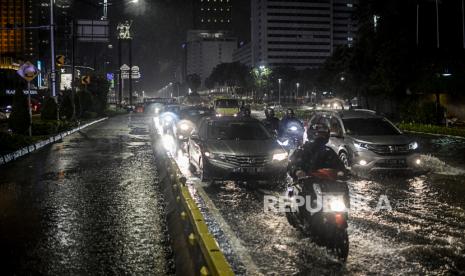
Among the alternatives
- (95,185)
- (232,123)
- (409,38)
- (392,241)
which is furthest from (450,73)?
(392,241)

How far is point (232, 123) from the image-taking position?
14.3 m

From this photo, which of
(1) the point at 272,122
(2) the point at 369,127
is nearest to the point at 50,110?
(1) the point at 272,122

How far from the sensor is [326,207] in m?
6.82

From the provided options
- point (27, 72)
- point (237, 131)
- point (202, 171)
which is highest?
point (27, 72)

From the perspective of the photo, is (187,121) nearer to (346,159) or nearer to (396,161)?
(346,159)

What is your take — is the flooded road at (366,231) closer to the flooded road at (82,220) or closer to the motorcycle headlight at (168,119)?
the flooded road at (82,220)

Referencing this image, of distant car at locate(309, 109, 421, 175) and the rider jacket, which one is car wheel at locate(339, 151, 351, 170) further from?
the rider jacket

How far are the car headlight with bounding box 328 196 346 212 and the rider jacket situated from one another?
1.62 ft

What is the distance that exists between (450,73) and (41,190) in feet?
95.2

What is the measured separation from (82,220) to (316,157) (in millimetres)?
4080

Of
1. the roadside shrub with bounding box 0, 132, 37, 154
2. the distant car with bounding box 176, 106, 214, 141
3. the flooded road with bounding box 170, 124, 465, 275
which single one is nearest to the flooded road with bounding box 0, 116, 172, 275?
the flooded road with bounding box 170, 124, 465, 275

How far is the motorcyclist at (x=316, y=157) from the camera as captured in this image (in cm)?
722

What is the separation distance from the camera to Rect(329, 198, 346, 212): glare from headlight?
22.2ft

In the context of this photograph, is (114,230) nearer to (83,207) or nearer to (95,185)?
(83,207)
